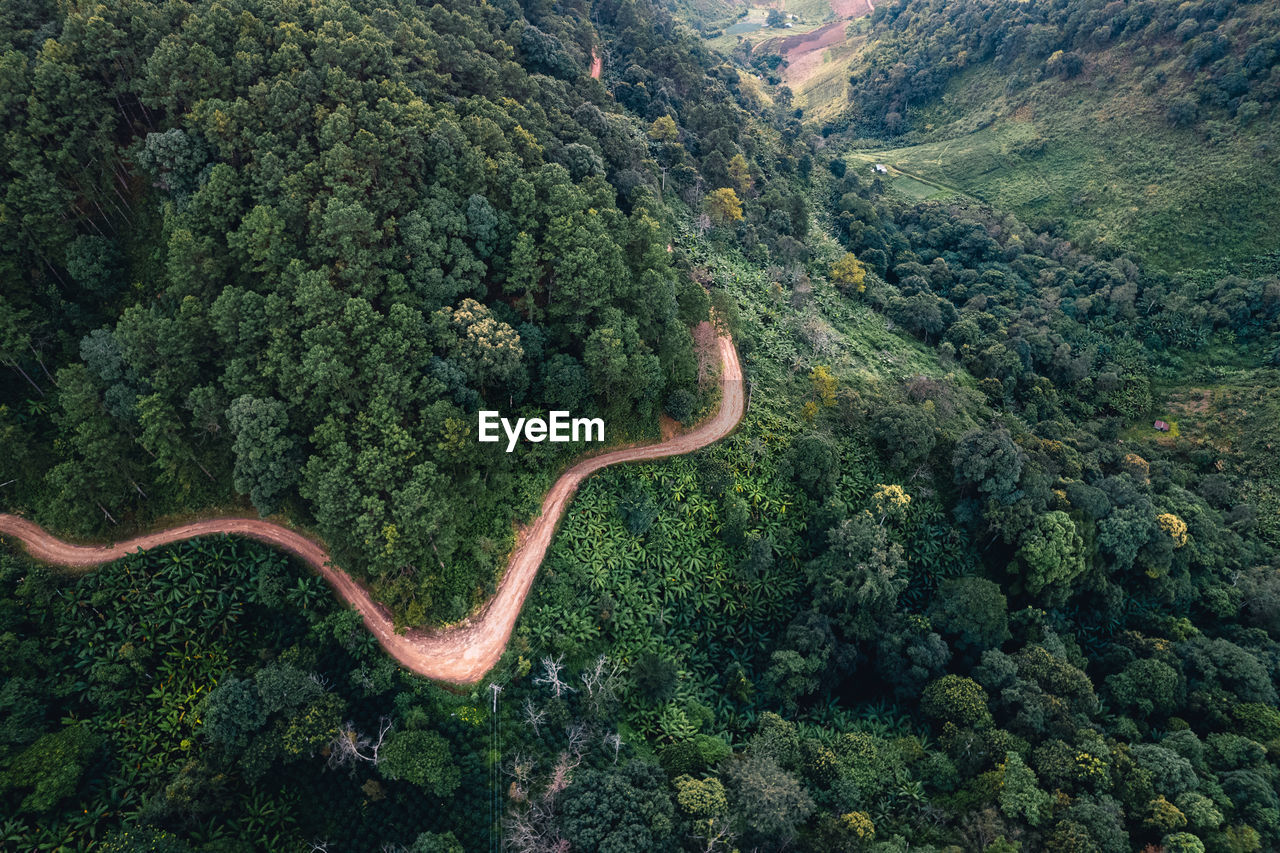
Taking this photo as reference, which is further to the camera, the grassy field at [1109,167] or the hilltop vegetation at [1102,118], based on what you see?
the hilltop vegetation at [1102,118]

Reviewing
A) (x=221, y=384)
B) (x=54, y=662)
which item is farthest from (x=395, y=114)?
(x=54, y=662)

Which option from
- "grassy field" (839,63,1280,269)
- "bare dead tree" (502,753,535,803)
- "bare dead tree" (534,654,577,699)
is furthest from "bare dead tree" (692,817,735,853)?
"grassy field" (839,63,1280,269)

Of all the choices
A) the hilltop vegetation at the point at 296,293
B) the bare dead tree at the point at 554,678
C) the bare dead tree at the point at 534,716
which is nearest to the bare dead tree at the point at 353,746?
the hilltop vegetation at the point at 296,293

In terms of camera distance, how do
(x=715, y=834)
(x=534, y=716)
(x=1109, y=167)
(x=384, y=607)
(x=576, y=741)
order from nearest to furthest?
(x=715, y=834)
(x=576, y=741)
(x=534, y=716)
(x=384, y=607)
(x=1109, y=167)

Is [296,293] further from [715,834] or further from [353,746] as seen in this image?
[715,834]

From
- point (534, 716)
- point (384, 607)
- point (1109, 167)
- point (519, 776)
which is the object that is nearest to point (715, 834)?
point (519, 776)

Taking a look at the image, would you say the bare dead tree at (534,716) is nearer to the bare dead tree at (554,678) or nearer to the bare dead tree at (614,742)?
the bare dead tree at (554,678)
